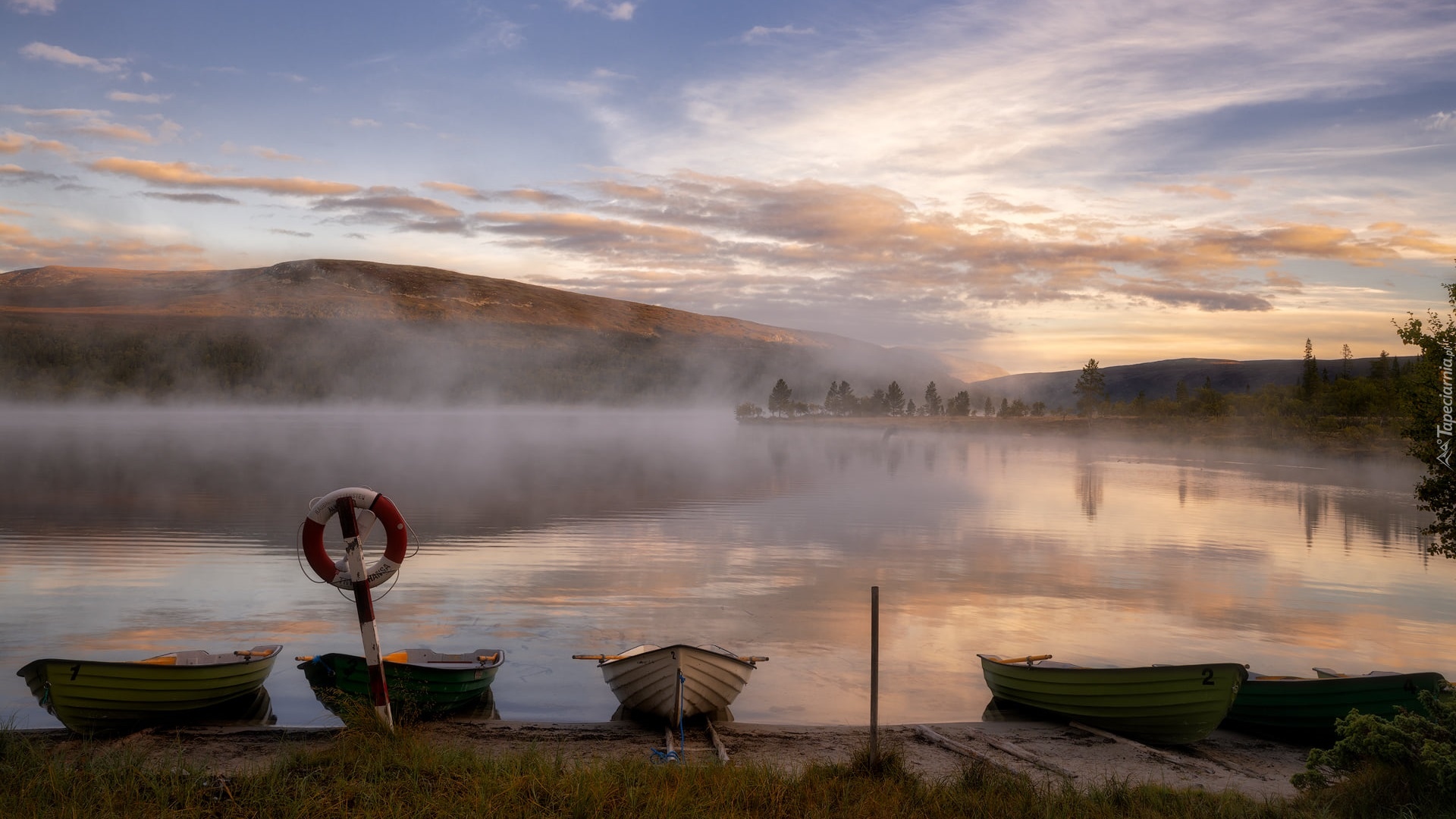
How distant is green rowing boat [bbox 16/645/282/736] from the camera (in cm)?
1364

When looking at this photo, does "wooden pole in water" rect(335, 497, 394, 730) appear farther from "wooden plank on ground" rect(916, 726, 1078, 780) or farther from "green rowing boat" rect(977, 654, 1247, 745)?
"green rowing boat" rect(977, 654, 1247, 745)

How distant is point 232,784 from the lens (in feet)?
34.3

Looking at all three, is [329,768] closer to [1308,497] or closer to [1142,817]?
[1142,817]

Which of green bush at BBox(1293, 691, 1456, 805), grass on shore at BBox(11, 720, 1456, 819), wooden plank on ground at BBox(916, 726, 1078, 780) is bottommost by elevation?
wooden plank on ground at BBox(916, 726, 1078, 780)

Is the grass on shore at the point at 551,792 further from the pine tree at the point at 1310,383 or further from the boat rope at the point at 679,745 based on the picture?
the pine tree at the point at 1310,383

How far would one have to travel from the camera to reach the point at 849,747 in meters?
14.1

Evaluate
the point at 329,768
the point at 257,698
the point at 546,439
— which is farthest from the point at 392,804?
the point at 546,439

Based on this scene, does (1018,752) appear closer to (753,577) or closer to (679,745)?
(679,745)

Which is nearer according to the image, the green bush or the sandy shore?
the green bush

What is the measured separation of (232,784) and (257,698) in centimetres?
644

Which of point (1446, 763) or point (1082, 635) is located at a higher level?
point (1446, 763)

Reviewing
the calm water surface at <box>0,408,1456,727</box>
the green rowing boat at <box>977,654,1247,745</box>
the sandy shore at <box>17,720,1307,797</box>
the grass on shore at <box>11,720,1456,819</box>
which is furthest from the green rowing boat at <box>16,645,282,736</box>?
the green rowing boat at <box>977,654,1247,745</box>

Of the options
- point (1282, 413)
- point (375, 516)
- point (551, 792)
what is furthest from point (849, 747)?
point (1282, 413)

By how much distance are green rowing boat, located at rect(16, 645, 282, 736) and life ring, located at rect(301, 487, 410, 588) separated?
290 cm
